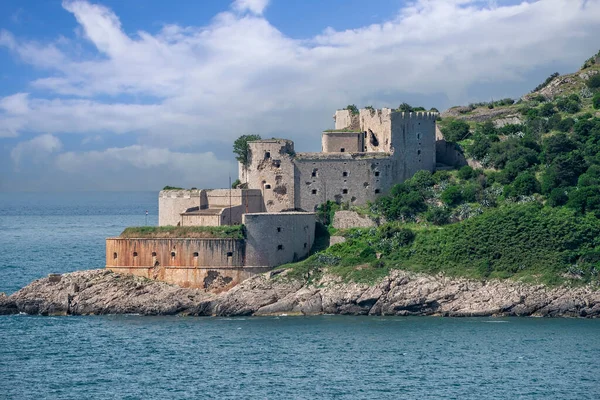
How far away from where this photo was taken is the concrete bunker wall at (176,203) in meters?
55.7

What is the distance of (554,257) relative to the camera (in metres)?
50.1

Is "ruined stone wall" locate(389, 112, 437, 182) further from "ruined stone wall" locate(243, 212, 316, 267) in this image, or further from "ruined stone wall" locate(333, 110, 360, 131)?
"ruined stone wall" locate(243, 212, 316, 267)

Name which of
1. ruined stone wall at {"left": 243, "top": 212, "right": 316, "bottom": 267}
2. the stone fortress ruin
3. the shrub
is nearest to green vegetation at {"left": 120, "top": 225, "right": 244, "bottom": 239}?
the stone fortress ruin

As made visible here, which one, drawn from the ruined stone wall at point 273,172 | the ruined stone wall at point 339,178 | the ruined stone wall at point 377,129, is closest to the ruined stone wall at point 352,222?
the ruined stone wall at point 339,178

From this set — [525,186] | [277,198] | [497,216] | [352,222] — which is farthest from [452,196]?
[277,198]

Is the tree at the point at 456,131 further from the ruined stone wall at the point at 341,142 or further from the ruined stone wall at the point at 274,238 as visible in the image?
the ruined stone wall at the point at 274,238

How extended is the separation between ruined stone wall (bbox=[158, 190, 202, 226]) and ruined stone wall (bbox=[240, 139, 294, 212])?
10.5 ft

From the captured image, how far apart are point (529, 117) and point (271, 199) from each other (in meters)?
20.7

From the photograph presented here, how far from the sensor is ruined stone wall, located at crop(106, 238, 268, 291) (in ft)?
168

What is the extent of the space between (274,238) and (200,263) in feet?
12.3

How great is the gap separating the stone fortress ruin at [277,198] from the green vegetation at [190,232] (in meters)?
0.27

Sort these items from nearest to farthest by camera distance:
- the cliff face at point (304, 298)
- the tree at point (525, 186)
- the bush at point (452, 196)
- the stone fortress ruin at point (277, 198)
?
the cliff face at point (304, 298) → the stone fortress ruin at point (277, 198) → the tree at point (525, 186) → the bush at point (452, 196)

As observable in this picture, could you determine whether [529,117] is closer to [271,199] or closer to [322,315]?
[271,199]

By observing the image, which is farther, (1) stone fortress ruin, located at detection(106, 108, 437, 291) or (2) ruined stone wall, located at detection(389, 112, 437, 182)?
(2) ruined stone wall, located at detection(389, 112, 437, 182)
